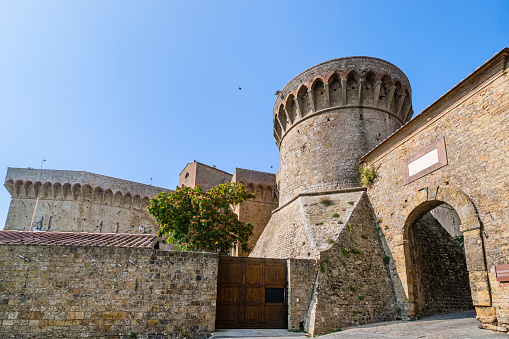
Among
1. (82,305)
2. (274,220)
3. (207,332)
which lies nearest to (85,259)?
(82,305)

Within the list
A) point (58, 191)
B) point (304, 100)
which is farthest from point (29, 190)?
point (304, 100)

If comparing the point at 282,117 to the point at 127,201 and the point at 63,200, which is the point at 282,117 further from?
the point at 63,200

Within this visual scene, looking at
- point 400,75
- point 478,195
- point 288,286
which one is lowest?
point 288,286

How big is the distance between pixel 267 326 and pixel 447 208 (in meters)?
14.6

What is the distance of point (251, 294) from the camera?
10.3m

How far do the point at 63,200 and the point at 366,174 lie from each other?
25.9 m

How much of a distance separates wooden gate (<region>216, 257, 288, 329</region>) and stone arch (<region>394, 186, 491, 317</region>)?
3.96 metres

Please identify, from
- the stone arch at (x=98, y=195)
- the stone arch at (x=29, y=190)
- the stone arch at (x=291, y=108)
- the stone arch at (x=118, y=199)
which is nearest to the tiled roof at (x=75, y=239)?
the stone arch at (x=291, y=108)

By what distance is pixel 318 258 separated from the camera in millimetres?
10609

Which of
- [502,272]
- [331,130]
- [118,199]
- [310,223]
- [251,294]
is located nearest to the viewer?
[502,272]

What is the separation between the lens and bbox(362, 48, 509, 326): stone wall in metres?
8.02

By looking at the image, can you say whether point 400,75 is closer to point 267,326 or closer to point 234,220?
point 234,220

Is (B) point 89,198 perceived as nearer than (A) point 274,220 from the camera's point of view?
No

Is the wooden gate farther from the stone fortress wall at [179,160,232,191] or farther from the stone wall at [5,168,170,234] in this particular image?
the stone wall at [5,168,170,234]
